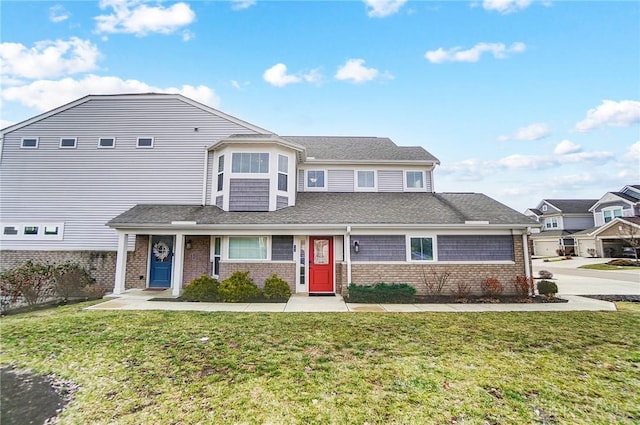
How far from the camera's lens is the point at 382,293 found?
31.2 feet

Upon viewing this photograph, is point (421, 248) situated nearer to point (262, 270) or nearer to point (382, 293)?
point (382, 293)

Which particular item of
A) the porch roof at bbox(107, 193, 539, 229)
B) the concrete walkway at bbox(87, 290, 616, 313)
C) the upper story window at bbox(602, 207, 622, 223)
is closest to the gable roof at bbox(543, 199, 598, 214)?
the upper story window at bbox(602, 207, 622, 223)

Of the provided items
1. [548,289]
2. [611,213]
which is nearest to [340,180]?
[548,289]

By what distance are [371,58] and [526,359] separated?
13513 mm

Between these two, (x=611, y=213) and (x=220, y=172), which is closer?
(x=220, y=172)

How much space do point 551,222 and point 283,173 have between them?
142ft

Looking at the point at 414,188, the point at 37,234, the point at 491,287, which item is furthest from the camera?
the point at 414,188

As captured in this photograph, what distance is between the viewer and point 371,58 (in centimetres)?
1361

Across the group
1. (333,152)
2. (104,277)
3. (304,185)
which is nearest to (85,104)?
(104,277)

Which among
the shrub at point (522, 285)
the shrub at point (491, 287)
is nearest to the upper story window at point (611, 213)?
the shrub at point (522, 285)

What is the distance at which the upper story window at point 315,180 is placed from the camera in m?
13.9

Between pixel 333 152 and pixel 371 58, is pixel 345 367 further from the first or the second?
pixel 371 58

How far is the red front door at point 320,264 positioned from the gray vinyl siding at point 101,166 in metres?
5.86

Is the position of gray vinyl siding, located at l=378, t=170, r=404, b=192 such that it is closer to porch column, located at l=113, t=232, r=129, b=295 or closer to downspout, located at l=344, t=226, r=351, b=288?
downspout, located at l=344, t=226, r=351, b=288
